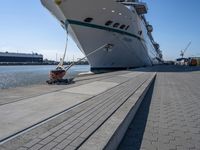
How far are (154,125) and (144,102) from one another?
272 centimetres

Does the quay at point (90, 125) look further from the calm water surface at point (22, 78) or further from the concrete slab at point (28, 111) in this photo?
the calm water surface at point (22, 78)

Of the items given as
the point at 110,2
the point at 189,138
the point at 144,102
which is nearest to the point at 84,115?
the point at 189,138

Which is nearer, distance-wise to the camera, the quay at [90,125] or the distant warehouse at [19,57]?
the quay at [90,125]

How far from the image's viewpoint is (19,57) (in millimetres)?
108438

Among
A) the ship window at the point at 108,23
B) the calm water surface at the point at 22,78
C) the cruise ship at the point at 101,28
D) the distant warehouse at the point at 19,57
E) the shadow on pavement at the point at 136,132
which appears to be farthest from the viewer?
the distant warehouse at the point at 19,57

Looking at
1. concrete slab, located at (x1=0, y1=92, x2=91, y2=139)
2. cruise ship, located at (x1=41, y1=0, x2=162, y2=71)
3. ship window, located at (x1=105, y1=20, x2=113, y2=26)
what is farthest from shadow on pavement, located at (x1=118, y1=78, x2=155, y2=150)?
ship window, located at (x1=105, y1=20, x2=113, y2=26)

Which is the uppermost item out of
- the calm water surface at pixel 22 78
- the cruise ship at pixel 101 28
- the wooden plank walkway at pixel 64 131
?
the cruise ship at pixel 101 28

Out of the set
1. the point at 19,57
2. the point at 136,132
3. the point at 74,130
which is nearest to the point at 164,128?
the point at 136,132

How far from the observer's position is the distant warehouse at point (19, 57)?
100 meters

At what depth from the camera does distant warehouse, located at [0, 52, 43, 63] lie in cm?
10039

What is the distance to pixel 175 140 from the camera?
432 centimetres

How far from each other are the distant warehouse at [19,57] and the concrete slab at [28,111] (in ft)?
329

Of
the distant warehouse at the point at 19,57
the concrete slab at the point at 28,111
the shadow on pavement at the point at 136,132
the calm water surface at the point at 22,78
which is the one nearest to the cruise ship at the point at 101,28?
the calm water surface at the point at 22,78

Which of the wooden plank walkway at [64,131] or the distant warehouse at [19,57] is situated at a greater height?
Result: the distant warehouse at [19,57]
